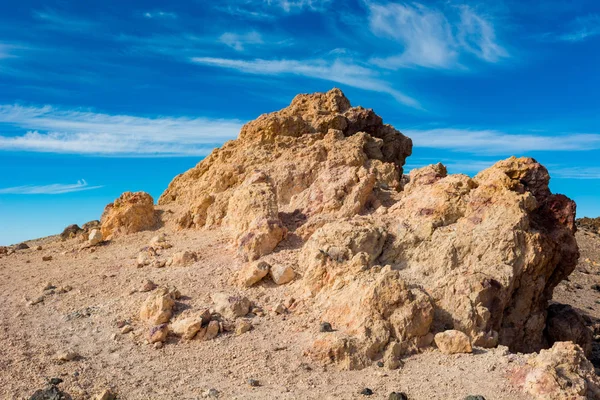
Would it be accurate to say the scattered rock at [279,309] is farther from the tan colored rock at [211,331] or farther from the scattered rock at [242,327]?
the tan colored rock at [211,331]

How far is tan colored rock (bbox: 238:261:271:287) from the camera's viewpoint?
43.9 ft

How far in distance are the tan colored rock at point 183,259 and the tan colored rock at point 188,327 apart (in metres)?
3.88

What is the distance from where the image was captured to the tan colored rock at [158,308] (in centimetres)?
1193

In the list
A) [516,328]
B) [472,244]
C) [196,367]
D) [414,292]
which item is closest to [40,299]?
[196,367]

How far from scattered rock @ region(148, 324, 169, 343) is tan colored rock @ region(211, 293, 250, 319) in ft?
4.37

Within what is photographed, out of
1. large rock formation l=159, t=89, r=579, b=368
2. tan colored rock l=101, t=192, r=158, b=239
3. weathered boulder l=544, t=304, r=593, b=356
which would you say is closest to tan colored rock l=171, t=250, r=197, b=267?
large rock formation l=159, t=89, r=579, b=368

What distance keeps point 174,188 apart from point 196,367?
14086 millimetres

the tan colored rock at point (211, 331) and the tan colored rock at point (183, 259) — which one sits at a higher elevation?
the tan colored rock at point (183, 259)

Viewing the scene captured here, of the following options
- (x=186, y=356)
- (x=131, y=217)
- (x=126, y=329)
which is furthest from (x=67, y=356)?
(x=131, y=217)

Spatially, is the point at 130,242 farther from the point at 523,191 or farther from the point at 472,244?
the point at 523,191

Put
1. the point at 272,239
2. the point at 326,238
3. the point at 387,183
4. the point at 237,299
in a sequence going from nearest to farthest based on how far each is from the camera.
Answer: the point at 237,299 < the point at 326,238 < the point at 272,239 < the point at 387,183

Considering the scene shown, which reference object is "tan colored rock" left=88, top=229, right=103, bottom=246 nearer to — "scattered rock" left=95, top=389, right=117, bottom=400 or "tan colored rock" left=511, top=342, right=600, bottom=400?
"scattered rock" left=95, top=389, right=117, bottom=400

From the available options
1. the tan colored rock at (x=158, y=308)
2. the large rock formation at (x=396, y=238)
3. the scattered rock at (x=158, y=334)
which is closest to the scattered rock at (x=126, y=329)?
the tan colored rock at (x=158, y=308)

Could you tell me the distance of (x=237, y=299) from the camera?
12.3 metres
